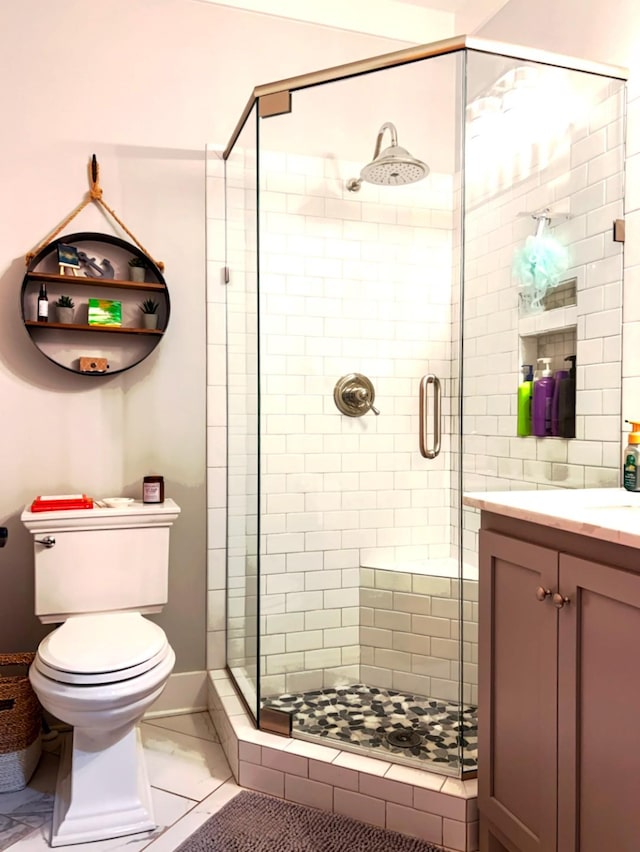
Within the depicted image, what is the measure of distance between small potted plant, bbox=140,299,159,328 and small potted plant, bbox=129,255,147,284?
0.29ft

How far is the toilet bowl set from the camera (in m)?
1.81

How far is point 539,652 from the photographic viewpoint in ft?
4.77

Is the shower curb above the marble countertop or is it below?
below

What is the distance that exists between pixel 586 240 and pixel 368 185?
0.90 meters

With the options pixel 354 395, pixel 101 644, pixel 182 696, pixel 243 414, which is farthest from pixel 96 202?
pixel 182 696

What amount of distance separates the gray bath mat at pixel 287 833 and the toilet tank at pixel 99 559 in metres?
0.75

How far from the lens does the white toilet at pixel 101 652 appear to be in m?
1.83

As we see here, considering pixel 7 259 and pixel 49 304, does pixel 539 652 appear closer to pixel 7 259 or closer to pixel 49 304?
pixel 49 304

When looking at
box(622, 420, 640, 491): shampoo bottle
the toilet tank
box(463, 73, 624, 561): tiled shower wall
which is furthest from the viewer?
the toilet tank

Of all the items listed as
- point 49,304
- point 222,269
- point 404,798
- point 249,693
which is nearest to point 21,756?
point 249,693

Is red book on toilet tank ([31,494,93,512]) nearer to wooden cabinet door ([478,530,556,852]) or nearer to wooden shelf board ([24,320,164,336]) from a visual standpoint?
wooden shelf board ([24,320,164,336])

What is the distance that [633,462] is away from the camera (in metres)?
1.76

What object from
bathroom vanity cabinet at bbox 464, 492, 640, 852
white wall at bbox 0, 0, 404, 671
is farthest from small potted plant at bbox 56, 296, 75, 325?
bathroom vanity cabinet at bbox 464, 492, 640, 852

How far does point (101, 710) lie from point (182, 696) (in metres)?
0.91
